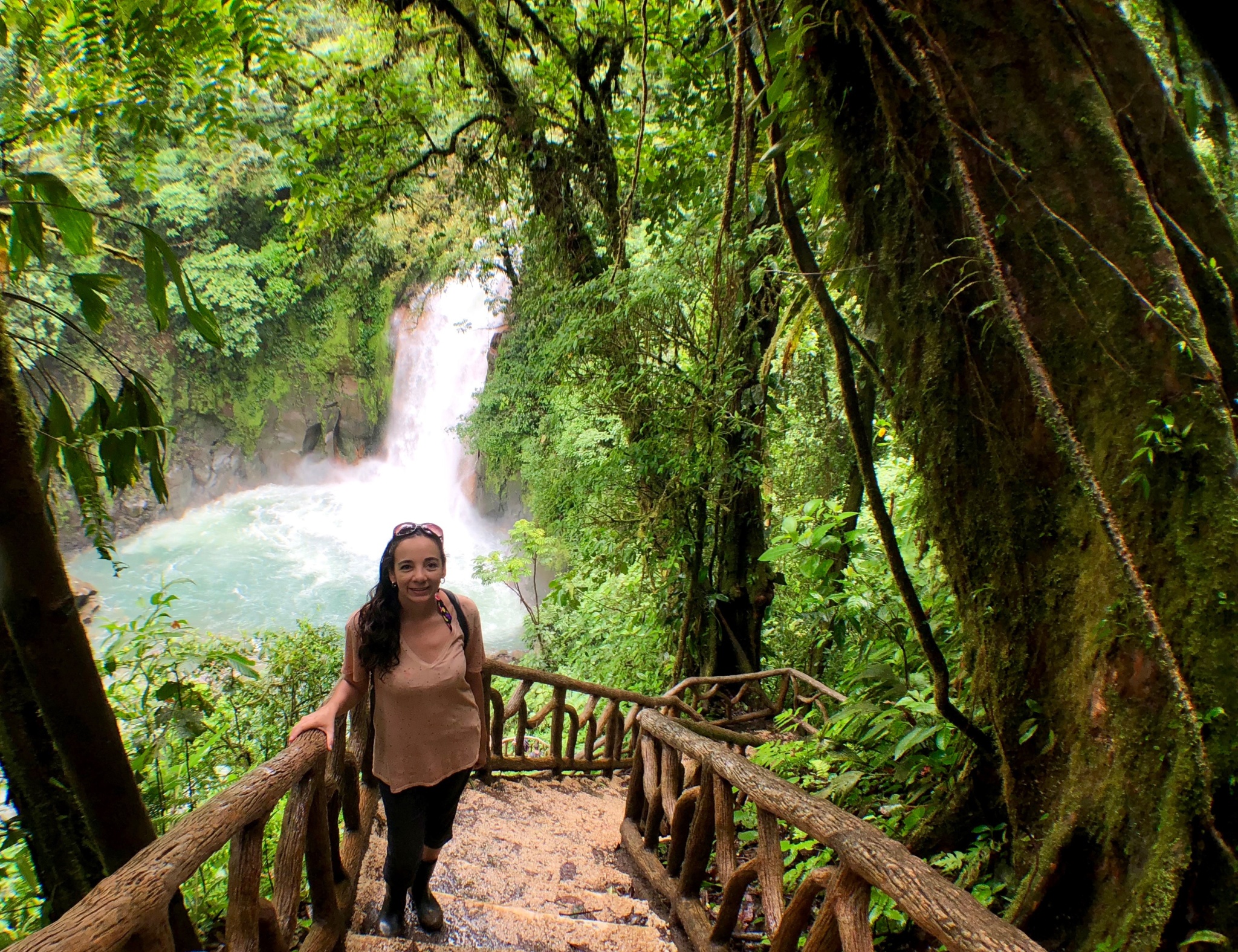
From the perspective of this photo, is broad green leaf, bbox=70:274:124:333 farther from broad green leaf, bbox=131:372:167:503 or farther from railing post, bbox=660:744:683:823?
railing post, bbox=660:744:683:823

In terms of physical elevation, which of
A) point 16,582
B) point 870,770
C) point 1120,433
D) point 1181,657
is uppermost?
point 16,582

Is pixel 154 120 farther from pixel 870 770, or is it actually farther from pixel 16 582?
pixel 870 770

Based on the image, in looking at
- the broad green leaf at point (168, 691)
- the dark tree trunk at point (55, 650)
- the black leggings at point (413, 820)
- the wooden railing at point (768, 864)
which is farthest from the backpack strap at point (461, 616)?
the dark tree trunk at point (55, 650)

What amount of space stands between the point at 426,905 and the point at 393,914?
137 millimetres

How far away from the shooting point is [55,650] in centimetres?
139

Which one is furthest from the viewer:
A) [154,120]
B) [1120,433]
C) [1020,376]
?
[154,120]

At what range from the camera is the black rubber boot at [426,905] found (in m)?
2.52

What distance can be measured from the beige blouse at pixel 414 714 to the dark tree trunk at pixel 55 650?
30.1 inches

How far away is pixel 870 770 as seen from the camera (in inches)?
97.7

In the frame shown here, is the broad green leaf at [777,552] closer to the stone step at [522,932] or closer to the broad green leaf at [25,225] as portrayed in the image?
the stone step at [522,932]

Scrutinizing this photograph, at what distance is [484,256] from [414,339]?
29.6 ft

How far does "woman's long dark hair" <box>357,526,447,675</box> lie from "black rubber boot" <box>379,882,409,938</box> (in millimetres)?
849

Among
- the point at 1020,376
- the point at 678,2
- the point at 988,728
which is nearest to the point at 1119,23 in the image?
the point at 1020,376

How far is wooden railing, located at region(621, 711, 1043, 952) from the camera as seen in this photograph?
1357 mm
